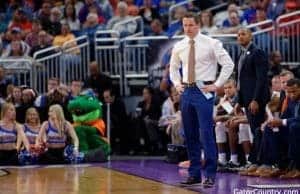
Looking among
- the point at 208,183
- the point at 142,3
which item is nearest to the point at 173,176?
the point at 208,183

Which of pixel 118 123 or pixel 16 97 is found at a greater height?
pixel 16 97

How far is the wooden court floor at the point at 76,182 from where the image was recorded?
30.0ft

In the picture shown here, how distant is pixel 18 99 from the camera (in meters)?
14.3

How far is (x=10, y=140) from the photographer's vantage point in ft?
43.2

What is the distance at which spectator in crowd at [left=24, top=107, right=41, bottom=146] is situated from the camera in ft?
43.6

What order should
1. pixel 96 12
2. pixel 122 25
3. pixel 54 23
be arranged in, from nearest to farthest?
pixel 122 25
pixel 54 23
pixel 96 12

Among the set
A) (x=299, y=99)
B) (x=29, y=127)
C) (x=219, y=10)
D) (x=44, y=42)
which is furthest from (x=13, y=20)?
(x=299, y=99)

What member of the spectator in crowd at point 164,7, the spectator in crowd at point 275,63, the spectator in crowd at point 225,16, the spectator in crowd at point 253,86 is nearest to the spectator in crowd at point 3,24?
the spectator in crowd at point 164,7

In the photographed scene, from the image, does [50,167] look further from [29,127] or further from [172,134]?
[172,134]

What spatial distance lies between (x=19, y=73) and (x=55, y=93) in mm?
1874

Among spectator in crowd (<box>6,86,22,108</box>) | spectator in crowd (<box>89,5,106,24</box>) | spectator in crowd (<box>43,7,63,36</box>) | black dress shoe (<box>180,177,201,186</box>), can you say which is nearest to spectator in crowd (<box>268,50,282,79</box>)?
spectator in crowd (<box>6,86,22,108</box>)

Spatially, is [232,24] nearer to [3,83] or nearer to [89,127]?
[89,127]

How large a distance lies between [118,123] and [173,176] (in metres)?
4.67

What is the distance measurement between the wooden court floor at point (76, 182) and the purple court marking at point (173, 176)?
25cm
